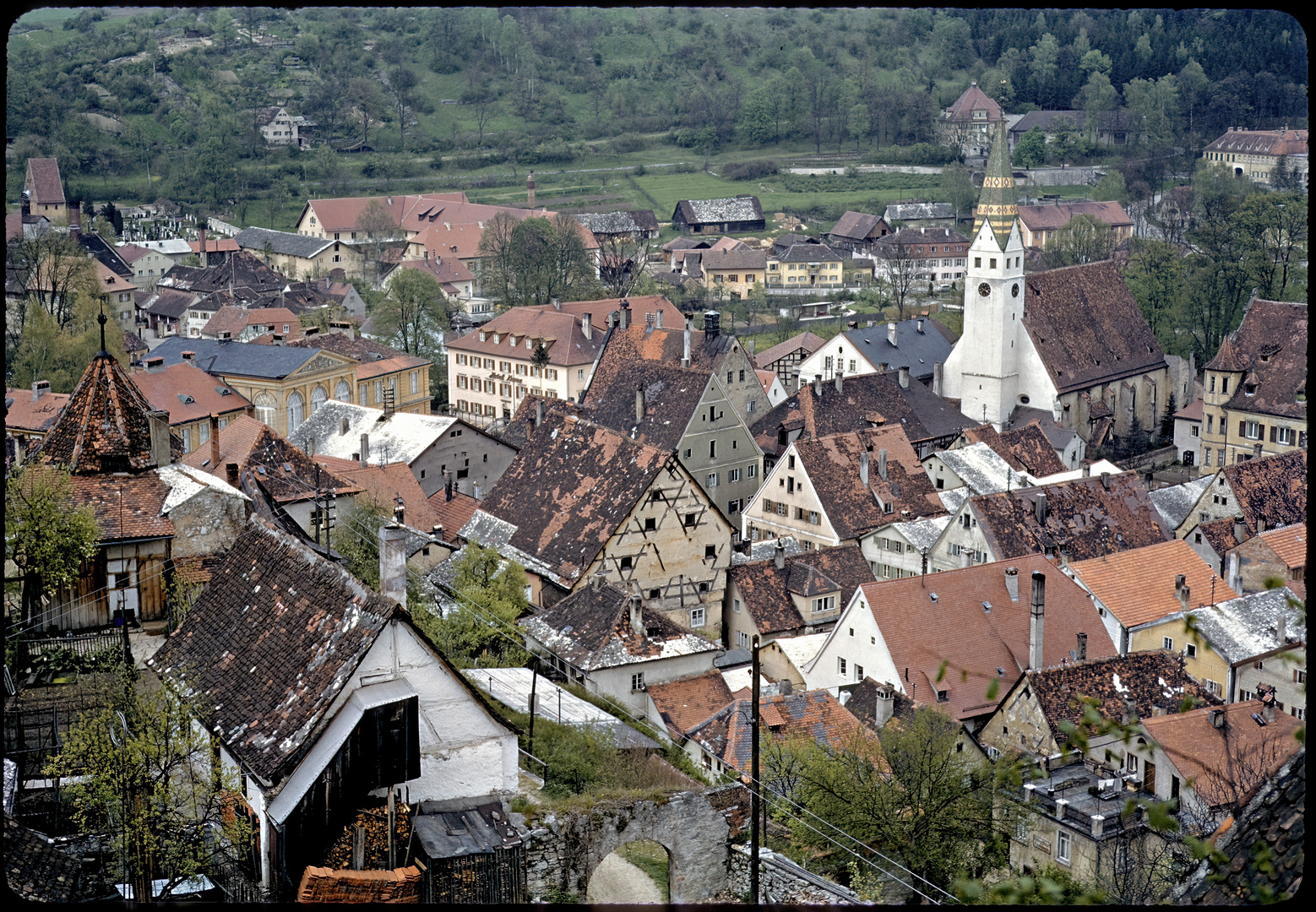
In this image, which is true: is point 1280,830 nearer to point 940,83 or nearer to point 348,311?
point 348,311

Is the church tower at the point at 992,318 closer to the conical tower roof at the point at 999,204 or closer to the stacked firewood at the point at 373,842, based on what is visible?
the conical tower roof at the point at 999,204

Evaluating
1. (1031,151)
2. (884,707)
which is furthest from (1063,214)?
(884,707)

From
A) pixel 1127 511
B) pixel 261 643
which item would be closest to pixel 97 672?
pixel 261 643

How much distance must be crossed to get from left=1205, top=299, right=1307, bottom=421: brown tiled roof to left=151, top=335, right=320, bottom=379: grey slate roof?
3661cm

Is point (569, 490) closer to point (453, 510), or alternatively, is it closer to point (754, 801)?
point (453, 510)

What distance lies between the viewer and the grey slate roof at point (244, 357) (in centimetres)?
5684

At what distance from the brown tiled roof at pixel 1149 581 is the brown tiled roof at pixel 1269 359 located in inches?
827

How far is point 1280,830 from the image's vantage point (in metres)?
6.05

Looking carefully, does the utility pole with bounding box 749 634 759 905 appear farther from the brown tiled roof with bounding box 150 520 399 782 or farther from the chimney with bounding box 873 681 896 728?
the chimney with bounding box 873 681 896 728

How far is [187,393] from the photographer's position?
5262 cm

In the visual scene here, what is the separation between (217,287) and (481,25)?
88.4m

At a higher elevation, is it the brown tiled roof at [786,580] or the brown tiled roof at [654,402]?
the brown tiled roof at [654,402]

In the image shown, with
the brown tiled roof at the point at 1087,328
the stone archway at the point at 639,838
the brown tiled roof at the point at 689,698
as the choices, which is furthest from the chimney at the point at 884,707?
the brown tiled roof at the point at 1087,328

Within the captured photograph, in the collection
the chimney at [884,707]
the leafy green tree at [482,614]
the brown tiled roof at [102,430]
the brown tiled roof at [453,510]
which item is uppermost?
the brown tiled roof at [102,430]
